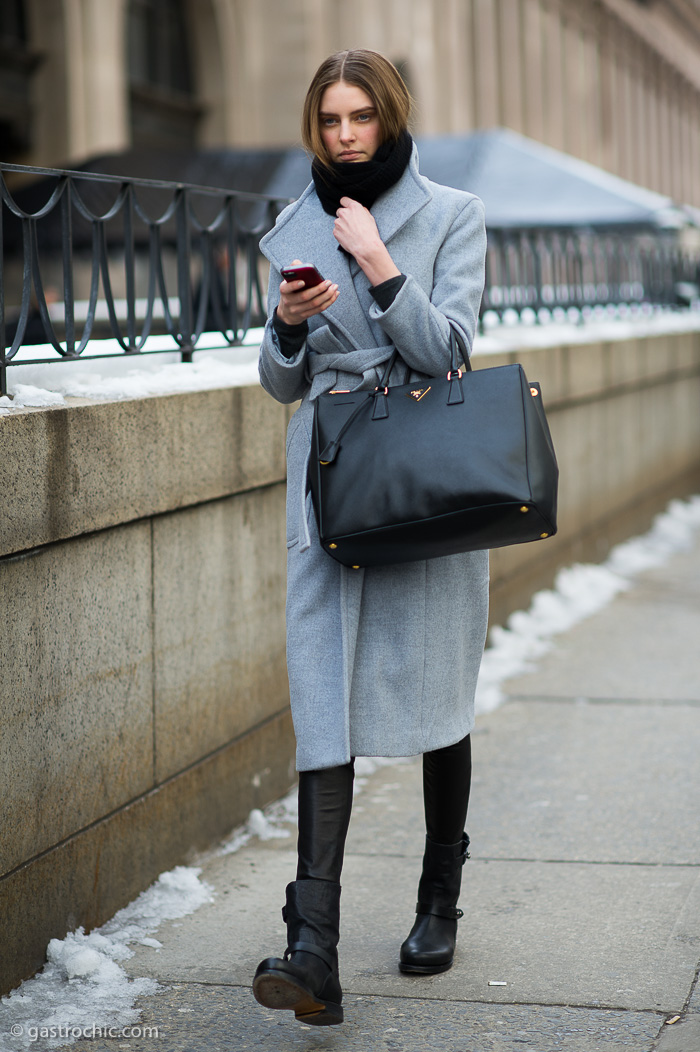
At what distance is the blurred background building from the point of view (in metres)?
19.6

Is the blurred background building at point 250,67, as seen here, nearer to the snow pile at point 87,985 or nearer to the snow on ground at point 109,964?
the snow on ground at point 109,964

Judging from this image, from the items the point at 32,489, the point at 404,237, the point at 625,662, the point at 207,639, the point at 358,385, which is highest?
the point at 404,237

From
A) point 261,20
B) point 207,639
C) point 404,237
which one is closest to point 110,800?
point 207,639

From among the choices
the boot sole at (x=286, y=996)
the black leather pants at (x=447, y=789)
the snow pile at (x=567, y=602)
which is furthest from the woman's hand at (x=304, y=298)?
the snow pile at (x=567, y=602)

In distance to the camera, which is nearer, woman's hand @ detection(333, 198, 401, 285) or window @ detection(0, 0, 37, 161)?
woman's hand @ detection(333, 198, 401, 285)

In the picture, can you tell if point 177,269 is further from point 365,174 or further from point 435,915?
point 435,915

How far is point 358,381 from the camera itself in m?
3.18

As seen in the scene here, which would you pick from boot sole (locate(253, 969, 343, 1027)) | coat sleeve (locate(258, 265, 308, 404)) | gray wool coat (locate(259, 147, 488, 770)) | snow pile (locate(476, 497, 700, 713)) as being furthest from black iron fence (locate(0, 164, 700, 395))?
snow pile (locate(476, 497, 700, 713))

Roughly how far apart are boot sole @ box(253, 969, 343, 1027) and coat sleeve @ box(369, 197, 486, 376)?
4.34 feet

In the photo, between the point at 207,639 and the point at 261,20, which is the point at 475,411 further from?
the point at 261,20

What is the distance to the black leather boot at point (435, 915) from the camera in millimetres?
3410

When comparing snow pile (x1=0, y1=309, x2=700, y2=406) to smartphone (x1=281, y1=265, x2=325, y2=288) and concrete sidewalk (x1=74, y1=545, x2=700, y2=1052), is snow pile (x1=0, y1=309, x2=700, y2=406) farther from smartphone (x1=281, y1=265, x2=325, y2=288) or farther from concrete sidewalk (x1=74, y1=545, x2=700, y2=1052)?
concrete sidewalk (x1=74, y1=545, x2=700, y2=1052)

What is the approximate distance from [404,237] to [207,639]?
176 centimetres

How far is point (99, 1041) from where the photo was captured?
10.1ft
